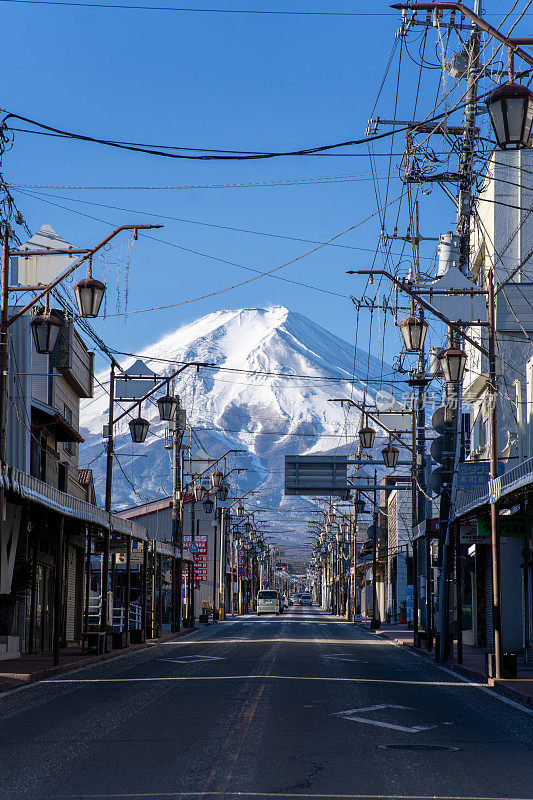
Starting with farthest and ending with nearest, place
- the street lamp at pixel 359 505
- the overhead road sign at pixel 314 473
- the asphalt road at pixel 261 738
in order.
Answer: the street lamp at pixel 359 505, the overhead road sign at pixel 314 473, the asphalt road at pixel 261 738

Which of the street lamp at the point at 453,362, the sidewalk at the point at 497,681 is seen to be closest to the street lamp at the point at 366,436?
the sidewalk at the point at 497,681

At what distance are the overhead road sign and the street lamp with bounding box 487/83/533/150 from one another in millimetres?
37158

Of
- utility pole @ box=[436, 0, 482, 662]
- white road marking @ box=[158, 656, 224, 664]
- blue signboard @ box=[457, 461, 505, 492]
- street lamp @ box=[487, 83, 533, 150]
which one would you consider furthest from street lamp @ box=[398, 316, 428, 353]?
street lamp @ box=[487, 83, 533, 150]

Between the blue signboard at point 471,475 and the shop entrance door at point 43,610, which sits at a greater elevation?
the blue signboard at point 471,475

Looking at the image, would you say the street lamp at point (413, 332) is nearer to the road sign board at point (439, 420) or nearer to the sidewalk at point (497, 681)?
the road sign board at point (439, 420)

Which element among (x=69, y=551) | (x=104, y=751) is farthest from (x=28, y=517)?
(x=104, y=751)

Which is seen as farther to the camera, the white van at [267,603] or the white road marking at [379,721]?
the white van at [267,603]

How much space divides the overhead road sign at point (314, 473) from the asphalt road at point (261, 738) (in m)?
24.9

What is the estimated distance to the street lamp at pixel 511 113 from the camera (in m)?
11.6

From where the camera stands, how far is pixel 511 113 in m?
11.7

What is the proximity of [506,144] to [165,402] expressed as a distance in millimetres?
24510

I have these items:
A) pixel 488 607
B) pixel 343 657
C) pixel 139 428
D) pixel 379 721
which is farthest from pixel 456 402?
pixel 379 721

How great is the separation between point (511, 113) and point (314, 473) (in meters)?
38.0

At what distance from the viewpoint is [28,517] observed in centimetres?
3144
